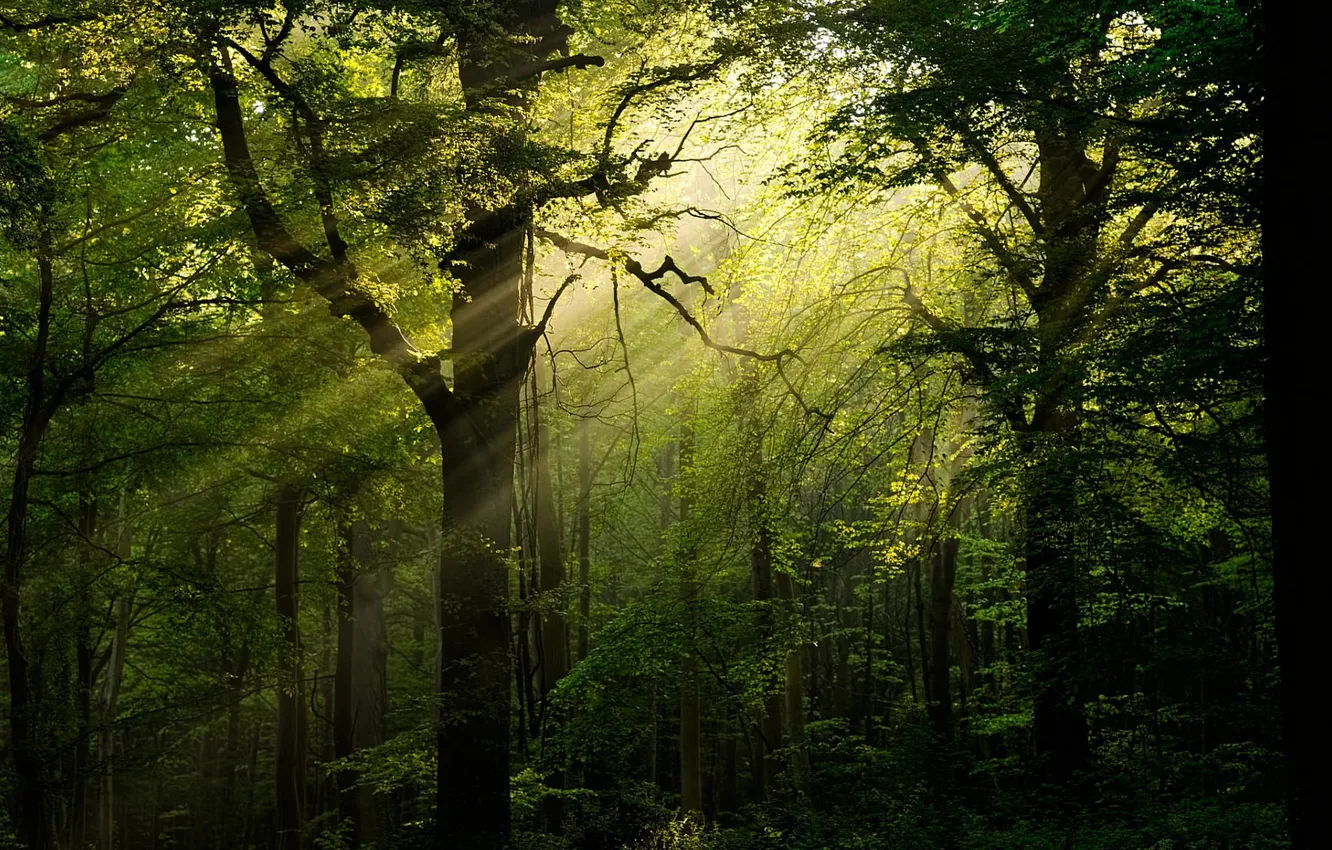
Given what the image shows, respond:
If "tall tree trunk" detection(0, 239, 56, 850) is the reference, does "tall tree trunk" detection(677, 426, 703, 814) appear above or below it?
below

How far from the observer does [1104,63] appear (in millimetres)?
9281

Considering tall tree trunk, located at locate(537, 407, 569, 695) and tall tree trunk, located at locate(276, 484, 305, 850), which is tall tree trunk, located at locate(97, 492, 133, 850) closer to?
tall tree trunk, located at locate(276, 484, 305, 850)

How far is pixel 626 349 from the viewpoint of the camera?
12055mm

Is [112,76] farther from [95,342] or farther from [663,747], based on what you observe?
[663,747]

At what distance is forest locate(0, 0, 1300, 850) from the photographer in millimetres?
8039

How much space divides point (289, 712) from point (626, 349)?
9.37 meters

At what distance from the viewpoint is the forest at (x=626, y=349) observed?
8.04m

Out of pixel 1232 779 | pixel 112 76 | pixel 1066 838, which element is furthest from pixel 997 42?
pixel 1232 779

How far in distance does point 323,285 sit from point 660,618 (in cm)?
781

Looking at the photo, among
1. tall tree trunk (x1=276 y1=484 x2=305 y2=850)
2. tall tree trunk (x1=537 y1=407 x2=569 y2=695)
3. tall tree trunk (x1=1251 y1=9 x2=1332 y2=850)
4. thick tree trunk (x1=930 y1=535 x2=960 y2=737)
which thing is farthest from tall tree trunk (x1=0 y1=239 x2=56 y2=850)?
thick tree trunk (x1=930 y1=535 x2=960 y2=737)

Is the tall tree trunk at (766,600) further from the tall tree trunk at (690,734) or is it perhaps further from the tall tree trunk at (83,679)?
the tall tree trunk at (83,679)

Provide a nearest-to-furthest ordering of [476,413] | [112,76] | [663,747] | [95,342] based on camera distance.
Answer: [476,413] → [112,76] → [95,342] → [663,747]

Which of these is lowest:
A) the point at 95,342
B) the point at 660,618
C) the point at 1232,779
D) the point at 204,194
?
the point at 1232,779

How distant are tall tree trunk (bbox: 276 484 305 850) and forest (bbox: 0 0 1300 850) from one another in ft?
0.30
